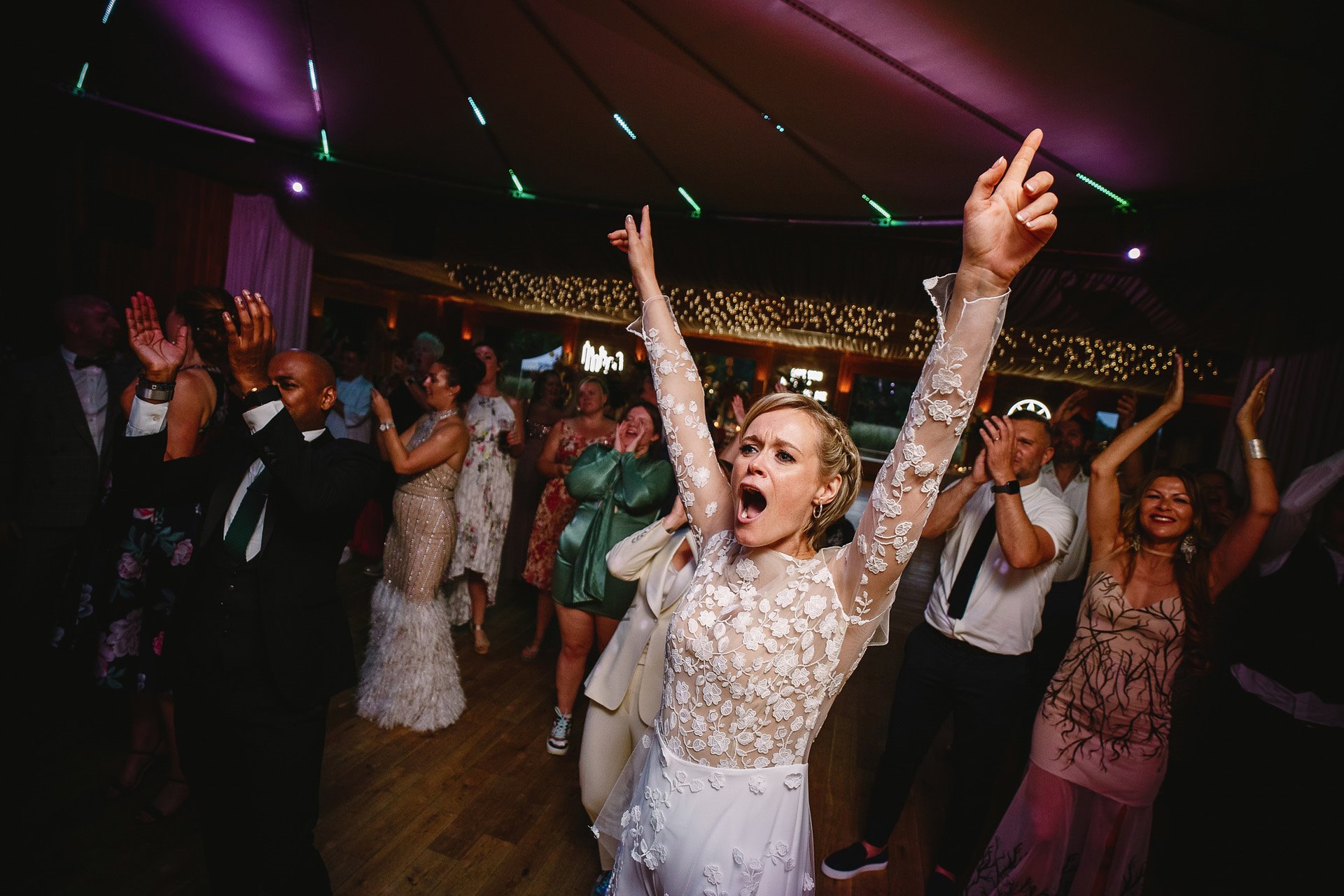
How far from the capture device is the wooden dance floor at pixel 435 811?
2041mm

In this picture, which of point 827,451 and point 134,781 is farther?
point 134,781

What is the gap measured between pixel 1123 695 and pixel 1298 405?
1.84m

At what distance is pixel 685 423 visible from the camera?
1.39m

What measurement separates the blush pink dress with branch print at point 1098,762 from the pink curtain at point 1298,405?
1304mm

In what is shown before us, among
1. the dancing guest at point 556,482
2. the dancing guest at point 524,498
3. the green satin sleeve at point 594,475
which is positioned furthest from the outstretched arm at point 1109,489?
the dancing guest at point 524,498

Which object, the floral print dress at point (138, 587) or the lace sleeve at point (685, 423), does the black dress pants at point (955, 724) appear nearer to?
the lace sleeve at point (685, 423)

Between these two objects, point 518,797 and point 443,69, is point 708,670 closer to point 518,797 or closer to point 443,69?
point 518,797

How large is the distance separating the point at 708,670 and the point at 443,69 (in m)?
2.96

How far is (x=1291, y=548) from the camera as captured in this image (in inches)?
94.8

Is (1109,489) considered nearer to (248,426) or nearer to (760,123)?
(760,123)

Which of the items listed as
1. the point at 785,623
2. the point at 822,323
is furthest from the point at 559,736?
the point at 822,323

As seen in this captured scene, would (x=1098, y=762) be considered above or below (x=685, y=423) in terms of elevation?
below

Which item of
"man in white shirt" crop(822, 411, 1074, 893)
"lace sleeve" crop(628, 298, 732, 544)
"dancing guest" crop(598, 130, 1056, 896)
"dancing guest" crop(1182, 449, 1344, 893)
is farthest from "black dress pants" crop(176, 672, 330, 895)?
"dancing guest" crop(1182, 449, 1344, 893)

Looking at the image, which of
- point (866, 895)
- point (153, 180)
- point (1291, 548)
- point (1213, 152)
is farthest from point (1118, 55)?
point (153, 180)
